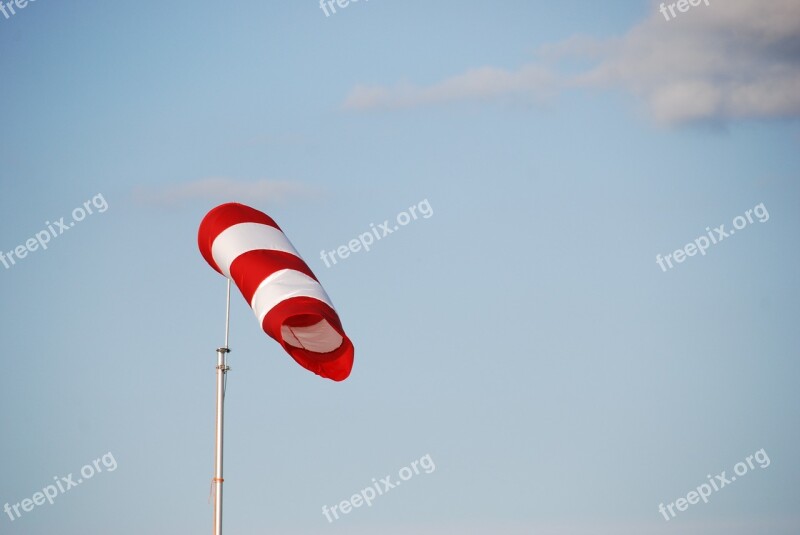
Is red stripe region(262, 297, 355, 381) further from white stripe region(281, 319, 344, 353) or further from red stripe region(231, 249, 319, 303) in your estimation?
red stripe region(231, 249, 319, 303)

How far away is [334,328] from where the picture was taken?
1491cm

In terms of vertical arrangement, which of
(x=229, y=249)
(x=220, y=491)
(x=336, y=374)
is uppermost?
(x=229, y=249)

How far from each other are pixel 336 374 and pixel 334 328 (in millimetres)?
1078

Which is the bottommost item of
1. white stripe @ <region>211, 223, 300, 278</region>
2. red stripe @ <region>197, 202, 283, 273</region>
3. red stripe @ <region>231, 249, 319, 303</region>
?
red stripe @ <region>231, 249, 319, 303</region>

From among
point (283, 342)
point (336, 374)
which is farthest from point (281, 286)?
point (336, 374)

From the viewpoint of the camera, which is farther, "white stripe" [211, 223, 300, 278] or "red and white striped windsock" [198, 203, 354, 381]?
"white stripe" [211, 223, 300, 278]

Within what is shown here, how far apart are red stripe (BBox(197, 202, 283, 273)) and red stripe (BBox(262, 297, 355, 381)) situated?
164cm

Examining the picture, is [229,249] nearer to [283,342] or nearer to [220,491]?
[283,342]

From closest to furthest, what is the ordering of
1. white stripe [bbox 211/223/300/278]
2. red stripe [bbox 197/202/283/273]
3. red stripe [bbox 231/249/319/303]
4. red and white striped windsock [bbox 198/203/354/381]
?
red and white striped windsock [bbox 198/203/354/381] → red stripe [bbox 231/249/319/303] → white stripe [bbox 211/223/300/278] → red stripe [bbox 197/202/283/273]

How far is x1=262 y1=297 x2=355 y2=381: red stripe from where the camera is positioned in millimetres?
14305

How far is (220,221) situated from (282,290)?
1.68m

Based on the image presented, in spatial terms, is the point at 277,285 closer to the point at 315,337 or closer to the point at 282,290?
the point at 282,290

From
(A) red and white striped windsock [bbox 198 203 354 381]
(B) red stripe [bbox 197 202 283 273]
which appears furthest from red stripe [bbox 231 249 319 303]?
(B) red stripe [bbox 197 202 283 273]

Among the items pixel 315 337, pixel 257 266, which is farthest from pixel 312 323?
pixel 257 266
